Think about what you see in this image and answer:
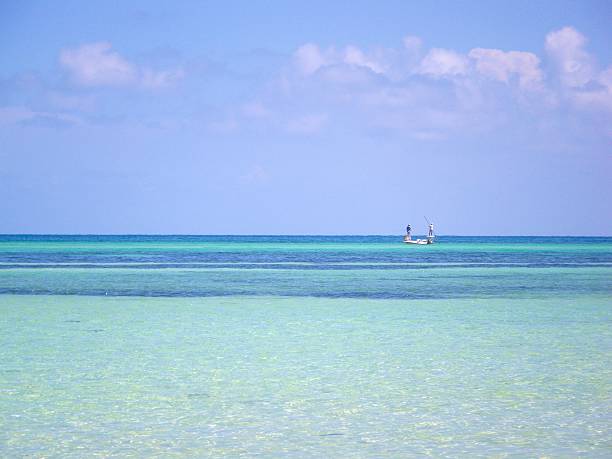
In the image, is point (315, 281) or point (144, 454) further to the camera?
point (315, 281)

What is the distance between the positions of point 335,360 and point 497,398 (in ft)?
10.2

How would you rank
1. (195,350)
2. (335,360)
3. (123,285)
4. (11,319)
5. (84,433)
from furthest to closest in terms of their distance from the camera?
(123,285)
(11,319)
(195,350)
(335,360)
(84,433)

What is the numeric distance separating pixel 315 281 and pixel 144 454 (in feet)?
80.4

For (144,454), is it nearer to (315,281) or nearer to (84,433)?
(84,433)

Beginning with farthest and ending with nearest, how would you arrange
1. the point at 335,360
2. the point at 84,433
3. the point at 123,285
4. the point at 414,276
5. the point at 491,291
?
the point at 414,276 → the point at 123,285 → the point at 491,291 → the point at 335,360 → the point at 84,433

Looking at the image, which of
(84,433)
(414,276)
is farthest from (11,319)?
(414,276)

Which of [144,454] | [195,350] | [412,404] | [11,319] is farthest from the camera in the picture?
[11,319]

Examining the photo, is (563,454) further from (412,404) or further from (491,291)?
(491,291)

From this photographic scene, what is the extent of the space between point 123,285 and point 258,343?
15916 millimetres

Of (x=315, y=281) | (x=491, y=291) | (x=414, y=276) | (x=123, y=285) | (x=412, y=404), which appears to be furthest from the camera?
(x=414, y=276)

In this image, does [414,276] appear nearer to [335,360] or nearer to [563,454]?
[335,360]

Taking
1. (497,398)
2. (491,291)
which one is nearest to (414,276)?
(491,291)

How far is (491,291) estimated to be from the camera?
26516 millimetres

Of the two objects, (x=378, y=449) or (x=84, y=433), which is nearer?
(x=378, y=449)
